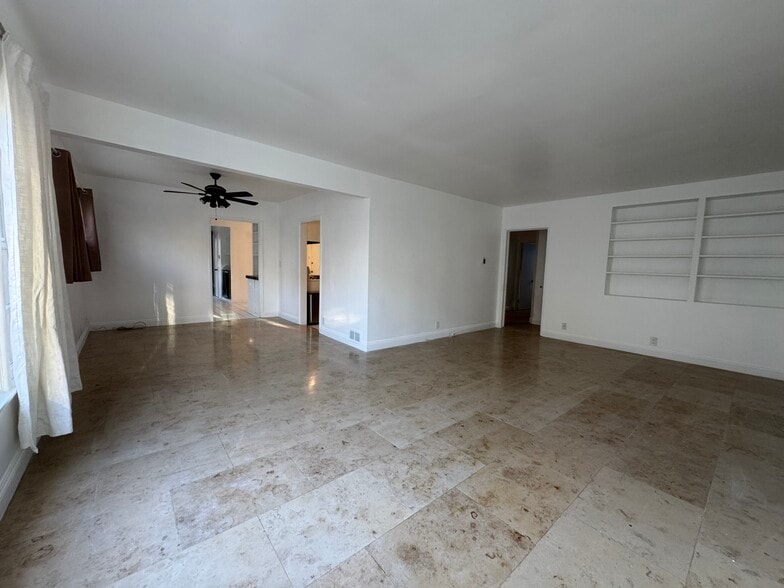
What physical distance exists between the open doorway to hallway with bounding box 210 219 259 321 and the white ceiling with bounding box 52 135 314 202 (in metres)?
1.65

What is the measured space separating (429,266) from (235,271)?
6374 mm

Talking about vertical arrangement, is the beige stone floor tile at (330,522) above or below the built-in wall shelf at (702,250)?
below

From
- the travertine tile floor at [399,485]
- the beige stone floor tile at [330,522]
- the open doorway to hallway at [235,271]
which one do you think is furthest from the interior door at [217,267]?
the beige stone floor tile at [330,522]

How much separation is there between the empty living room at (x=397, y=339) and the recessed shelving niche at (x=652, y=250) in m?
0.05

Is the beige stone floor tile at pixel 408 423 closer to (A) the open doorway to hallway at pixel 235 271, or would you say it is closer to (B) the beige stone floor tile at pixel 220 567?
(B) the beige stone floor tile at pixel 220 567

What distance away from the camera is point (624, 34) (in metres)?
1.72

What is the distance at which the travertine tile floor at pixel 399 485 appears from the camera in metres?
1.42

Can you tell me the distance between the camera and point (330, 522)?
165 centimetres

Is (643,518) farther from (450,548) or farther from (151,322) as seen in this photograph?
(151,322)

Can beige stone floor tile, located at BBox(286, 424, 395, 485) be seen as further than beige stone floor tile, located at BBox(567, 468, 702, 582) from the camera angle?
Yes

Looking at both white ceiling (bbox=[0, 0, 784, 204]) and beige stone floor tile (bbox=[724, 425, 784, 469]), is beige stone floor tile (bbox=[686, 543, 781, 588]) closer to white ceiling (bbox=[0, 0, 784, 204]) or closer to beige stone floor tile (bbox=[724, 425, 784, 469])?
beige stone floor tile (bbox=[724, 425, 784, 469])

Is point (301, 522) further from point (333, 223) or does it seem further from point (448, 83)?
point (333, 223)

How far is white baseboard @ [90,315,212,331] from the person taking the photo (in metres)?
5.56

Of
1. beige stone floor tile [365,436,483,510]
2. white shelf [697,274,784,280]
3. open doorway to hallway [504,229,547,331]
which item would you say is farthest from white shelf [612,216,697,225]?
beige stone floor tile [365,436,483,510]
